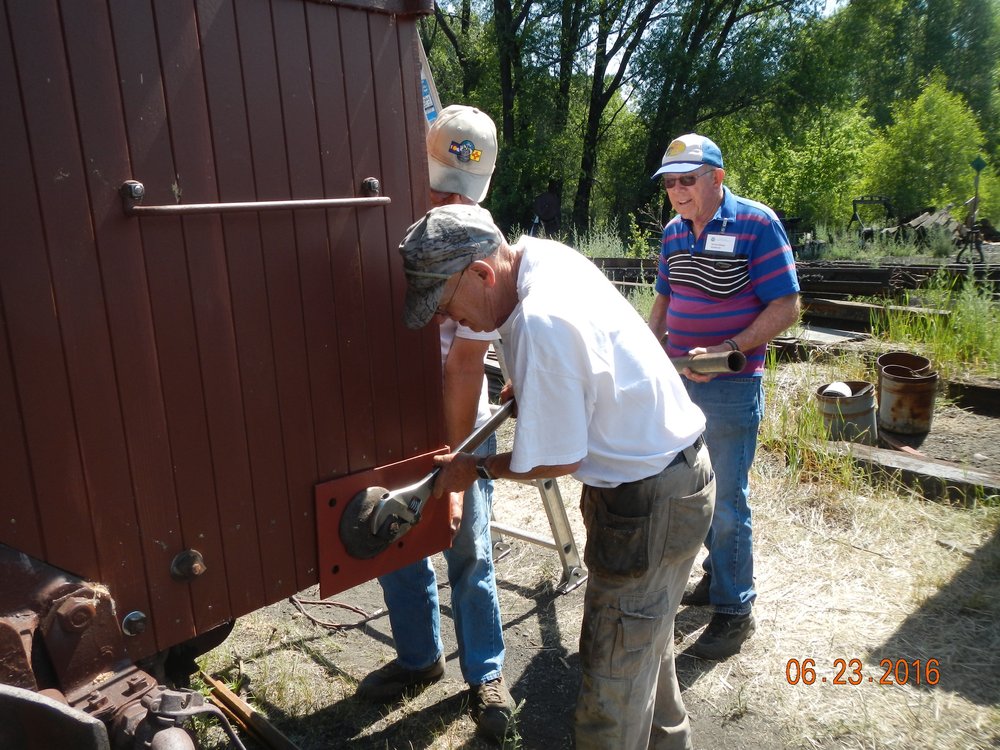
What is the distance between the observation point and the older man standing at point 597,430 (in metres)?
1.84

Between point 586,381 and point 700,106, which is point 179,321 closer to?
point 586,381

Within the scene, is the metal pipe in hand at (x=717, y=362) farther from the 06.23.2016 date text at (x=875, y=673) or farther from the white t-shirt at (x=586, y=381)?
the 06.23.2016 date text at (x=875, y=673)

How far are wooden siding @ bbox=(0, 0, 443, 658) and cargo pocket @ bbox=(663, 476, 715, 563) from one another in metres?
0.84

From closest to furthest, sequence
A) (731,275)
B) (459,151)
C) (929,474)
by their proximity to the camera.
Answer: (459,151)
(731,275)
(929,474)

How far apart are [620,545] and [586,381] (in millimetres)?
528

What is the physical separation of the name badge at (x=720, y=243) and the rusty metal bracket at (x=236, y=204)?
1.60 m

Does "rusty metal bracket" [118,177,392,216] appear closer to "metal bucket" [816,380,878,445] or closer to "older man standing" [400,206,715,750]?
"older man standing" [400,206,715,750]

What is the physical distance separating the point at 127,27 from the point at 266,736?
2299 millimetres

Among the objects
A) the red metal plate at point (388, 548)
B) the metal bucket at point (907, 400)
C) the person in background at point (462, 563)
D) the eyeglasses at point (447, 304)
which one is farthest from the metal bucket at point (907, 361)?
the eyeglasses at point (447, 304)

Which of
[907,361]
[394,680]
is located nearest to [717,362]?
[394,680]

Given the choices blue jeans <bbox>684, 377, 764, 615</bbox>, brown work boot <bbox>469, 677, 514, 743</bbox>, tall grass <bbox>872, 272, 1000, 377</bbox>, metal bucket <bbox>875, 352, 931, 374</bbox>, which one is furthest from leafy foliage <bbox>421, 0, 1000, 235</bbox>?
brown work boot <bbox>469, 677, 514, 743</bbox>

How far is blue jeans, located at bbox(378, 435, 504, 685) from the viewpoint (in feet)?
9.16

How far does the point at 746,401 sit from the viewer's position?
3102 millimetres

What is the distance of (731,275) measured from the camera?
318 centimetres
